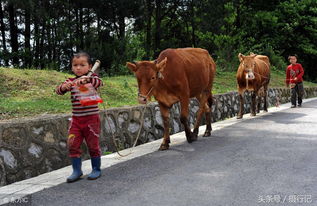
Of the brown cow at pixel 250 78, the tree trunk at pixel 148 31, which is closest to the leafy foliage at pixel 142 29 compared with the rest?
the tree trunk at pixel 148 31

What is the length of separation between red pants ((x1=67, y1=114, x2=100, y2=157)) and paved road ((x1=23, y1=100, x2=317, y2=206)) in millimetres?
384

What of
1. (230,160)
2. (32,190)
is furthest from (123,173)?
(230,160)

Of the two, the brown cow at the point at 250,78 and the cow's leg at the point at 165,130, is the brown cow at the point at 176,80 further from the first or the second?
the brown cow at the point at 250,78

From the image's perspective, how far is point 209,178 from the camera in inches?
203

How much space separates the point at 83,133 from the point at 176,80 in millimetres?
2578

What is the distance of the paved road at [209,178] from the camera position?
4.34 m

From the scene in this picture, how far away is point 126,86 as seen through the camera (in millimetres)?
11805

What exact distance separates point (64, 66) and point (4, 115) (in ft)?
47.1

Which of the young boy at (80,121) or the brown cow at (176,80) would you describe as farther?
the brown cow at (176,80)

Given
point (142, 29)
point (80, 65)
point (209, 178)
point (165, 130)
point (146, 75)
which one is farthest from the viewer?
point (142, 29)

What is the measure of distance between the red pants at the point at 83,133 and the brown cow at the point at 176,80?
4.33ft

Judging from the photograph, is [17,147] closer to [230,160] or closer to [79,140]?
[79,140]

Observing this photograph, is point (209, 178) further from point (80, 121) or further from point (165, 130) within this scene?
point (165, 130)

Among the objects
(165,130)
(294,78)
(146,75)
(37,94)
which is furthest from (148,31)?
(146,75)
